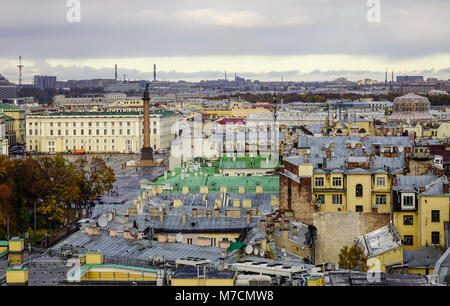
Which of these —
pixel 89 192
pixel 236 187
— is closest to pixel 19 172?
pixel 89 192

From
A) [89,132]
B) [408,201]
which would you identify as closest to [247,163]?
[408,201]

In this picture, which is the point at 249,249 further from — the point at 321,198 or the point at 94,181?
the point at 94,181

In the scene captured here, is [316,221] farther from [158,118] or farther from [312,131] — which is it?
[158,118]

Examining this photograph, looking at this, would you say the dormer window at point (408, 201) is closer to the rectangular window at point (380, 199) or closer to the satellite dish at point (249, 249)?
the rectangular window at point (380, 199)

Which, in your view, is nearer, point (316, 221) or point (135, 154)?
point (316, 221)

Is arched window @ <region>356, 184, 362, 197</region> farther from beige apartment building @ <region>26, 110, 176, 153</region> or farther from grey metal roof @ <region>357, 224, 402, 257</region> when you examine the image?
beige apartment building @ <region>26, 110, 176, 153</region>

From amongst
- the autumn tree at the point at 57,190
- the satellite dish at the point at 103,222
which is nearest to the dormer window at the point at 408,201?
the satellite dish at the point at 103,222
